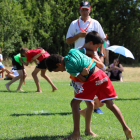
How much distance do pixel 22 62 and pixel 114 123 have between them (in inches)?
253

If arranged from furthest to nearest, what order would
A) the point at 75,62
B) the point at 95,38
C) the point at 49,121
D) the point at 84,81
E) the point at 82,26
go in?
the point at 82,26 → the point at 49,121 → the point at 95,38 → the point at 84,81 → the point at 75,62

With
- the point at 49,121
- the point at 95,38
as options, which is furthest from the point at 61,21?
the point at 95,38

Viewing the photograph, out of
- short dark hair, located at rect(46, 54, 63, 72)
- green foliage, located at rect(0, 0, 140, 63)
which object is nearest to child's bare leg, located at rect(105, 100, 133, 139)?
short dark hair, located at rect(46, 54, 63, 72)

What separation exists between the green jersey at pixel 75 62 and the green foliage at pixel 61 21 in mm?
22799

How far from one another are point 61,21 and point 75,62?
2585 centimetres

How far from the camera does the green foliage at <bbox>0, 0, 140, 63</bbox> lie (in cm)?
2737

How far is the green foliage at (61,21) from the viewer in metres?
27.4

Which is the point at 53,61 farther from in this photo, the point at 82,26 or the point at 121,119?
the point at 82,26

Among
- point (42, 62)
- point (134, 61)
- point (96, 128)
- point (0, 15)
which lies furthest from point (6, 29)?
point (96, 128)

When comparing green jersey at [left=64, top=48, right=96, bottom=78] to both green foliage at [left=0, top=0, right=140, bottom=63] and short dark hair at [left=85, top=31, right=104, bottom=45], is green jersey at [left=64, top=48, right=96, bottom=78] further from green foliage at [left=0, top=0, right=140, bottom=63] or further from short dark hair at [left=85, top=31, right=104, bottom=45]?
green foliage at [left=0, top=0, right=140, bottom=63]

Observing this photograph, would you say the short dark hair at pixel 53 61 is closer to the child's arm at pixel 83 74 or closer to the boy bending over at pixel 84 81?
the boy bending over at pixel 84 81

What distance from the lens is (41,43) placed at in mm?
29344

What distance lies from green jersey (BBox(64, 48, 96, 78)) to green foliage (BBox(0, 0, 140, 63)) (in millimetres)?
22799

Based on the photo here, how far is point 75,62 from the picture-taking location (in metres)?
3.69
